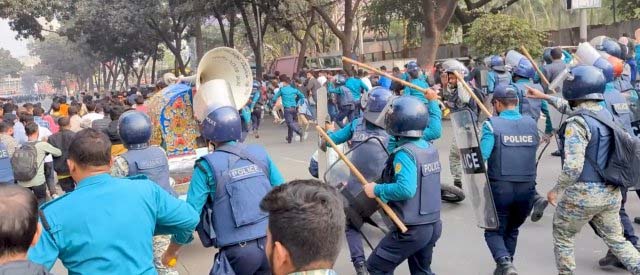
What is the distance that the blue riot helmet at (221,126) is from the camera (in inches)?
157

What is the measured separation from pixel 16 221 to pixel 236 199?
5.26 ft

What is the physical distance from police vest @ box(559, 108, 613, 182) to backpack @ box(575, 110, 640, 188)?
2cm

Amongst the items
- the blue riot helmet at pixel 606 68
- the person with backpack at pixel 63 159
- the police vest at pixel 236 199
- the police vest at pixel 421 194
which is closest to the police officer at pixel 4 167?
the person with backpack at pixel 63 159

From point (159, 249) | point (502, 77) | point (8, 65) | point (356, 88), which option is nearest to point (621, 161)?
point (159, 249)

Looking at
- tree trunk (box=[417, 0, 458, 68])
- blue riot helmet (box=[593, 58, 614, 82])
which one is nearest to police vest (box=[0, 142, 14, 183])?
blue riot helmet (box=[593, 58, 614, 82])

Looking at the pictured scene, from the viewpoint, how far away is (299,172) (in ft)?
37.0

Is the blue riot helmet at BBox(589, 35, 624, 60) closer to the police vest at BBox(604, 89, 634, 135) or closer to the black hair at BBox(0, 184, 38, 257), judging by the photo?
the police vest at BBox(604, 89, 634, 135)

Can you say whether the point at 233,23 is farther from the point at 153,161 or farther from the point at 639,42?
the point at 153,161

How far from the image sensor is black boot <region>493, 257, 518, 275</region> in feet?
16.6

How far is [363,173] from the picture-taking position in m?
5.32

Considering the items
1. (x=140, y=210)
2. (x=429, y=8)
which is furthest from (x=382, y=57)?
(x=140, y=210)

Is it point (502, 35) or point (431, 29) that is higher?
point (431, 29)

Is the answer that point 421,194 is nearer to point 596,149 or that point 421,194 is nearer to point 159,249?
point 596,149

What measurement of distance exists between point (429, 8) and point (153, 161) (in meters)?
14.7
